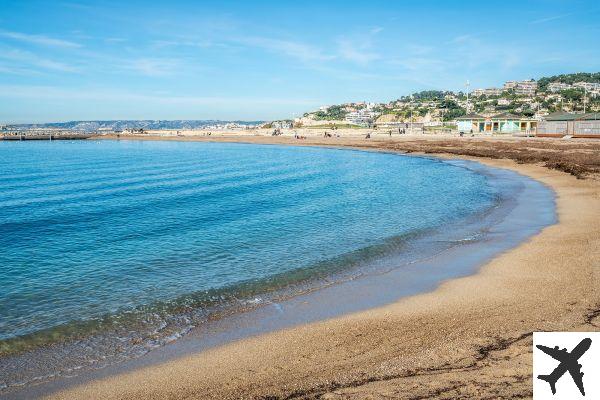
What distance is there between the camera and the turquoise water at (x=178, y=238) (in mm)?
10633

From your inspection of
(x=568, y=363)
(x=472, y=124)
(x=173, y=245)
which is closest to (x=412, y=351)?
(x=568, y=363)

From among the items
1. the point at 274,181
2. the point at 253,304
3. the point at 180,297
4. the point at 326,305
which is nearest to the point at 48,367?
the point at 180,297

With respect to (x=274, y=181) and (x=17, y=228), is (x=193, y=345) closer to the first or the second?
(x=17, y=228)

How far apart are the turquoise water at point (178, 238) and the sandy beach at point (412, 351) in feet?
7.66

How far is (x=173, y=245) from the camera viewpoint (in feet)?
54.0

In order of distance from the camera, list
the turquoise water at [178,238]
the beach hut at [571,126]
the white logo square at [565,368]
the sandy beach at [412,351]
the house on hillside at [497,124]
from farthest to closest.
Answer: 1. the house on hillside at [497,124]
2. the beach hut at [571,126]
3. the turquoise water at [178,238]
4. the sandy beach at [412,351]
5. the white logo square at [565,368]

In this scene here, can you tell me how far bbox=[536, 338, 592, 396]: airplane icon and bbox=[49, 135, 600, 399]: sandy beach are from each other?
116cm

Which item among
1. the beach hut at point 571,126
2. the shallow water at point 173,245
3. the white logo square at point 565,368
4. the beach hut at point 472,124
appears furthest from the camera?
the beach hut at point 472,124

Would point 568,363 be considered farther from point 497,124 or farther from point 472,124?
point 472,124

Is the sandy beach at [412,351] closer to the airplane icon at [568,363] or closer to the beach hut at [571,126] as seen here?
the airplane icon at [568,363]

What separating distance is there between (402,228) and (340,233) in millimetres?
2646

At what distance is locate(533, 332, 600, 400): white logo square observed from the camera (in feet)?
15.8

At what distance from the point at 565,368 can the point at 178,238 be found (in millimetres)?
14637

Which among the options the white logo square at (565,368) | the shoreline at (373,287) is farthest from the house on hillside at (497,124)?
the white logo square at (565,368)
